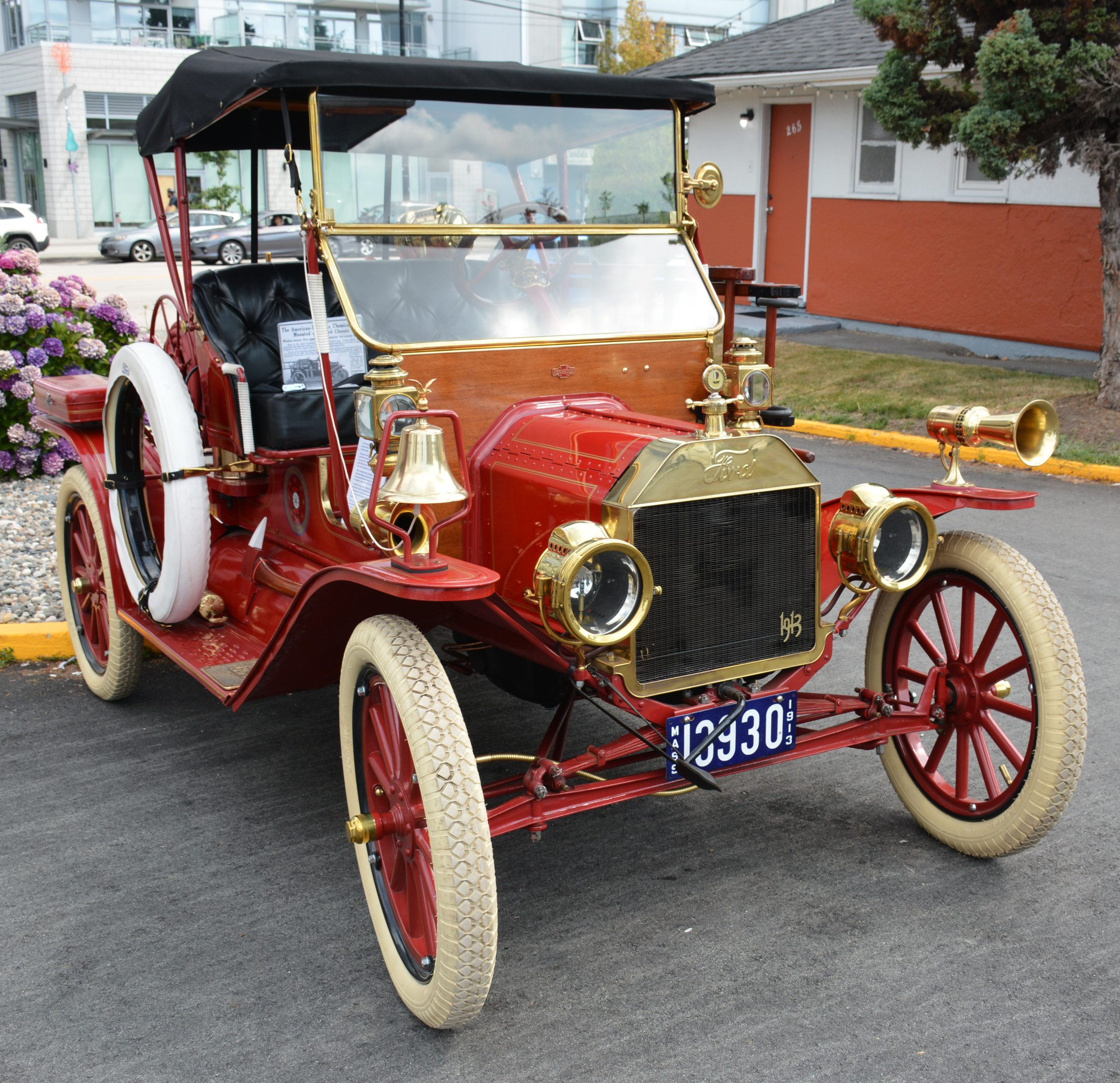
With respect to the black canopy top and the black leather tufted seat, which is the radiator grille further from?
the black leather tufted seat

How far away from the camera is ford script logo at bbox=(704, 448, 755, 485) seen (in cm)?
291

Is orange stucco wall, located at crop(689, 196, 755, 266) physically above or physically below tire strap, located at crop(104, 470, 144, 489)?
above

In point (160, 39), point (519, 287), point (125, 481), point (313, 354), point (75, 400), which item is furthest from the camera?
point (160, 39)

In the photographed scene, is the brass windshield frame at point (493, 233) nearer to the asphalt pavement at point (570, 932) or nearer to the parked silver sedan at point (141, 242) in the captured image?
the asphalt pavement at point (570, 932)

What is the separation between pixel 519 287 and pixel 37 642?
9.08ft

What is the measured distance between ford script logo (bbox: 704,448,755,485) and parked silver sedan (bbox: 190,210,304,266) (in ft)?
4.79

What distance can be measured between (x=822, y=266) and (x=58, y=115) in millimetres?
28173

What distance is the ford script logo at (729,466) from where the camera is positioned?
291cm

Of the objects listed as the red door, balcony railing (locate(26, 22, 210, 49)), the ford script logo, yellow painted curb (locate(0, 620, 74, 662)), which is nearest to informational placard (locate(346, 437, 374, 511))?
the ford script logo

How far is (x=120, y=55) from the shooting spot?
113 ft


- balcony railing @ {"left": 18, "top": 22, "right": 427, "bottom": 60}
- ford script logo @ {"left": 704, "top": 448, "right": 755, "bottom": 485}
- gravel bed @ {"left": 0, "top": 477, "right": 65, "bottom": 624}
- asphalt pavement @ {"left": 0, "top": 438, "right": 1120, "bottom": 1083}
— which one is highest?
balcony railing @ {"left": 18, "top": 22, "right": 427, "bottom": 60}

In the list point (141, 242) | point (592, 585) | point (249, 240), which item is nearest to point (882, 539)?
point (592, 585)

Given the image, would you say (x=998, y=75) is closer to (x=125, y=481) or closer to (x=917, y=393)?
(x=917, y=393)

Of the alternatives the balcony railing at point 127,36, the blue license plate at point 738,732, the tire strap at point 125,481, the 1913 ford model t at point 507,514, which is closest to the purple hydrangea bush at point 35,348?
the 1913 ford model t at point 507,514
